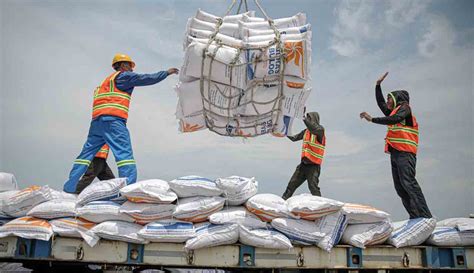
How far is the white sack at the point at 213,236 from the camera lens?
2850mm

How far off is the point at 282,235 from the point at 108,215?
4.86ft

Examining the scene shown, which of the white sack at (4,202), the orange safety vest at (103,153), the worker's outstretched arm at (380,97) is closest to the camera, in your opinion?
the white sack at (4,202)

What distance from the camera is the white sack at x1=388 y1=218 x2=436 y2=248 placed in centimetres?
312

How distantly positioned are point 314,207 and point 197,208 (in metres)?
0.99

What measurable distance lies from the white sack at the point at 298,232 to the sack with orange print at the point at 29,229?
191cm

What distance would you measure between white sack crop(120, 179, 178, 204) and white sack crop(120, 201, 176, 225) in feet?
0.14

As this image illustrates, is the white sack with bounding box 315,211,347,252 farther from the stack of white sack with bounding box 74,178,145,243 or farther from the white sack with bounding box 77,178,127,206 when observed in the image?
the white sack with bounding box 77,178,127,206

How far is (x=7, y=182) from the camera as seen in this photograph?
388cm

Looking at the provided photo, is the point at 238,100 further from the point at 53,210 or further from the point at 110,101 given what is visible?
the point at 53,210

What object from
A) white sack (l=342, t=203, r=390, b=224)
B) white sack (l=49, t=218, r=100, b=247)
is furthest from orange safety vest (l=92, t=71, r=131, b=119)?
white sack (l=342, t=203, r=390, b=224)

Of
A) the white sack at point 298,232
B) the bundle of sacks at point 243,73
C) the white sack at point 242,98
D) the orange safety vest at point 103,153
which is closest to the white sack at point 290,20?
the bundle of sacks at point 243,73

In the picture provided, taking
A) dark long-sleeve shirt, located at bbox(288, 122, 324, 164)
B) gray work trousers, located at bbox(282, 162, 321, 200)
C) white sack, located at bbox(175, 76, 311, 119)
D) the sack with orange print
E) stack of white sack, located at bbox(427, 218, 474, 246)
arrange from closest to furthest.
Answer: the sack with orange print → stack of white sack, located at bbox(427, 218, 474, 246) → white sack, located at bbox(175, 76, 311, 119) → dark long-sleeve shirt, located at bbox(288, 122, 324, 164) → gray work trousers, located at bbox(282, 162, 321, 200)

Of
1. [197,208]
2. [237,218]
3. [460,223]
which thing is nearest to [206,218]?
[197,208]

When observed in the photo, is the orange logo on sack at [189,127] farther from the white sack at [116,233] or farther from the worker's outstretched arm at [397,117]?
the worker's outstretched arm at [397,117]
